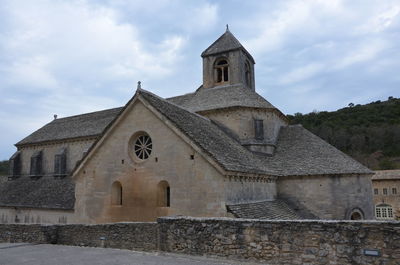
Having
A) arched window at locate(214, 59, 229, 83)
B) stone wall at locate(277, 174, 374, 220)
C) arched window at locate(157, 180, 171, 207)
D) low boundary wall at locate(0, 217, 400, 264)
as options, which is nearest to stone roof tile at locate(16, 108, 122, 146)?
arched window at locate(214, 59, 229, 83)

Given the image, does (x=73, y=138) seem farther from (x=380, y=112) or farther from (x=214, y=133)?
(x=380, y=112)

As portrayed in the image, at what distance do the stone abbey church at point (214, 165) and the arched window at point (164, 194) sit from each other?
0.15 ft

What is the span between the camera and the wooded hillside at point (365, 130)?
6900 cm

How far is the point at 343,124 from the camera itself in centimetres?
8588

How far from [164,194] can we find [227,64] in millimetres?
13487

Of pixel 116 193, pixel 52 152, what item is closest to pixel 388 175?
pixel 116 193

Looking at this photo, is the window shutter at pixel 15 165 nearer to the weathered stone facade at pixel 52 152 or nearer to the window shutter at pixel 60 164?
the weathered stone facade at pixel 52 152

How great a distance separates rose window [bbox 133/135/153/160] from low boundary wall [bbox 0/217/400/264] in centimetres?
482

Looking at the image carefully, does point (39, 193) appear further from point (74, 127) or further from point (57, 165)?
point (74, 127)

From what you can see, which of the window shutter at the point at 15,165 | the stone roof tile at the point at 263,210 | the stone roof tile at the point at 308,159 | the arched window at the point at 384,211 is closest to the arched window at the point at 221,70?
the stone roof tile at the point at 308,159

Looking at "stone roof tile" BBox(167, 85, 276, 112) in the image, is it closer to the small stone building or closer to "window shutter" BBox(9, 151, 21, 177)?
"window shutter" BBox(9, 151, 21, 177)

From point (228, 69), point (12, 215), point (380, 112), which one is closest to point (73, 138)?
point (12, 215)

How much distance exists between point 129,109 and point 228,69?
11082mm

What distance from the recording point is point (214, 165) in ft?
43.3
